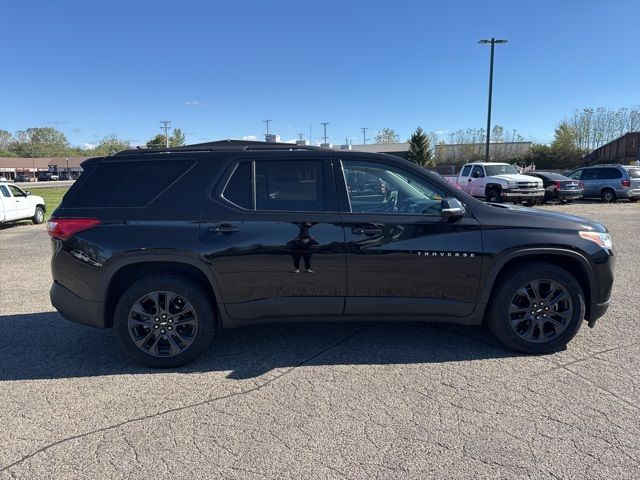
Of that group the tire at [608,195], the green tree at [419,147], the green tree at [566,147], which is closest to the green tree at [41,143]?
the green tree at [419,147]

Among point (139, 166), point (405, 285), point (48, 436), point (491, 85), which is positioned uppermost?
point (491, 85)

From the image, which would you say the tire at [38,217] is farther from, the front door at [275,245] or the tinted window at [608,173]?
the tinted window at [608,173]

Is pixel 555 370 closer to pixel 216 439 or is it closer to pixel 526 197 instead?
pixel 216 439

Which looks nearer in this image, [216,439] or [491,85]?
[216,439]

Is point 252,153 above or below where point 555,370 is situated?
above

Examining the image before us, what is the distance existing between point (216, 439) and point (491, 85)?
30.6 meters

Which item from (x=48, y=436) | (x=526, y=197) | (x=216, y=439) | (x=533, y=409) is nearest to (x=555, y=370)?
(x=533, y=409)

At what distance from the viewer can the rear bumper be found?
12.2 feet

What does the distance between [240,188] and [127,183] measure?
3.19ft

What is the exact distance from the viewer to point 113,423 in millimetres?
2957

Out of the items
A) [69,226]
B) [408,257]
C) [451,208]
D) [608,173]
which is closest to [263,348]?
[408,257]

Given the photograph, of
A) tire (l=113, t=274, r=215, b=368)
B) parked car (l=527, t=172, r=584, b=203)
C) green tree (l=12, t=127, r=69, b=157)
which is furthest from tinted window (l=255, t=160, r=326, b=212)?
green tree (l=12, t=127, r=69, b=157)

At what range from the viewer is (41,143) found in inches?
5305

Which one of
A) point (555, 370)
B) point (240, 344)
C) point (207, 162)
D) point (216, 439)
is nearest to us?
point (216, 439)
